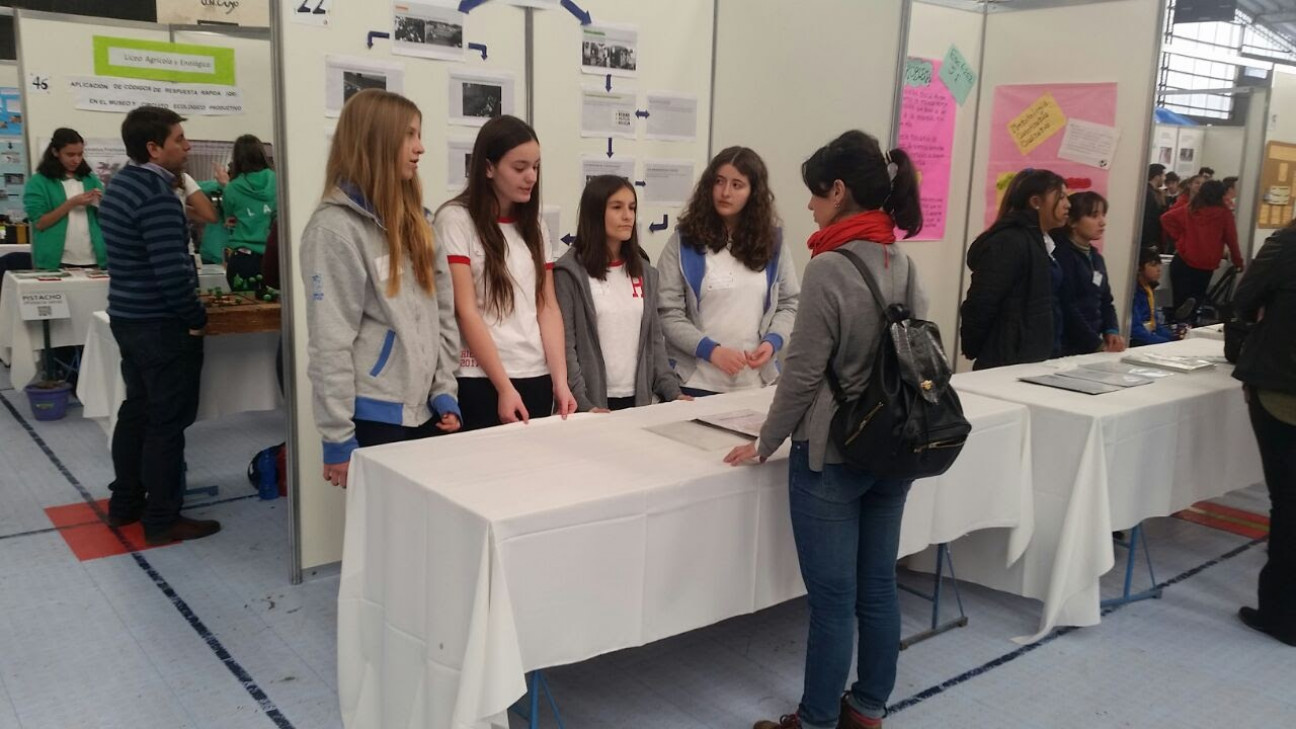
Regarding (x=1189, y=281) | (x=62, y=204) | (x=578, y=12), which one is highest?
(x=578, y=12)

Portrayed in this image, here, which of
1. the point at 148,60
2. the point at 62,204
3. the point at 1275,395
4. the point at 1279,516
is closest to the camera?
the point at 1275,395

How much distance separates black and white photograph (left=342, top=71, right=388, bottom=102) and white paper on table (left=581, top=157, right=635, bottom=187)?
2.52ft

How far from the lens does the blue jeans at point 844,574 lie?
189 centimetres

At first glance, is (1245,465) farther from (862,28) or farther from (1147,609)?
(862,28)

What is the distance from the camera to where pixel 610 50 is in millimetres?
3373

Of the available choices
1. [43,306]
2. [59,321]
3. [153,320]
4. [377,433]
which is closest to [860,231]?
[377,433]

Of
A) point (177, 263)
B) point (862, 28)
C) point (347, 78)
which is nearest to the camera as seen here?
point (347, 78)

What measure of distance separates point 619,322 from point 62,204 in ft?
13.2

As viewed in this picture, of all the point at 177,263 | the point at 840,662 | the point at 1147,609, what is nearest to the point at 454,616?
the point at 840,662

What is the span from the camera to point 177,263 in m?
3.11

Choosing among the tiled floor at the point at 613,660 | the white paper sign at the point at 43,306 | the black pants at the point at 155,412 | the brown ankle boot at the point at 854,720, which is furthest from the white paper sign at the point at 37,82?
the brown ankle boot at the point at 854,720

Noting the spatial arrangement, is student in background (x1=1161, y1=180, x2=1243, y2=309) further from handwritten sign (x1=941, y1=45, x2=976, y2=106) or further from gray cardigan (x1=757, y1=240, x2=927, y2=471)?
gray cardigan (x1=757, y1=240, x2=927, y2=471)

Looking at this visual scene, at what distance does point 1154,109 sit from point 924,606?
2.19 metres

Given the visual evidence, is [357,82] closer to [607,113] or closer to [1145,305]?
[607,113]
